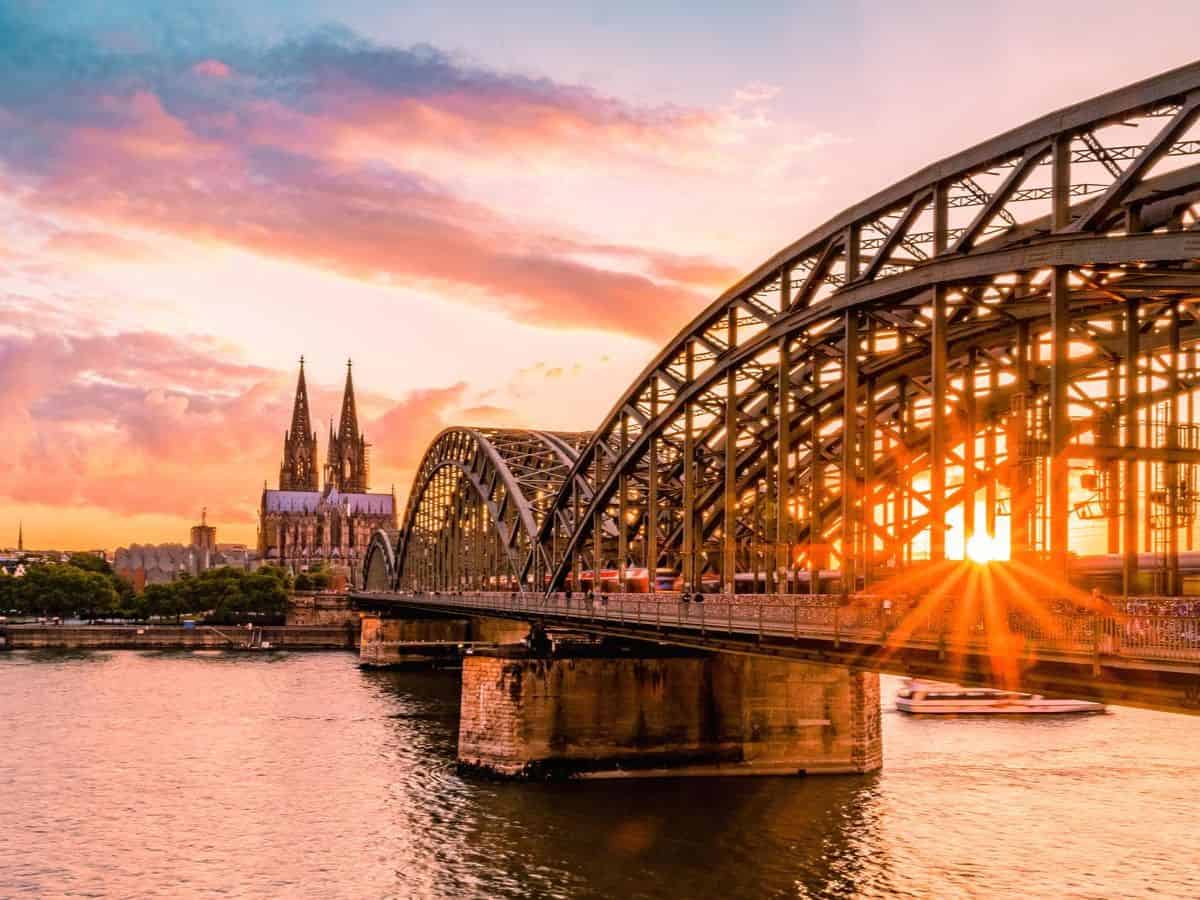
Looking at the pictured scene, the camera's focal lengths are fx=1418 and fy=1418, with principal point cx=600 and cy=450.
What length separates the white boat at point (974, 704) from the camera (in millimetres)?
79562

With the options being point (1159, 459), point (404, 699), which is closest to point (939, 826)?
point (1159, 459)

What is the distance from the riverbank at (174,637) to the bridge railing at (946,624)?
113647 millimetres

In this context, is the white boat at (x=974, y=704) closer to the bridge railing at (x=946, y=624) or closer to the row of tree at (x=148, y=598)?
the bridge railing at (x=946, y=624)

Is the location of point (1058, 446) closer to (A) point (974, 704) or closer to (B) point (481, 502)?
(A) point (974, 704)

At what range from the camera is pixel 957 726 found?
2906 inches

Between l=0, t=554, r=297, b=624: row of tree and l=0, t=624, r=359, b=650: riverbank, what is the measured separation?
1897 centimetres

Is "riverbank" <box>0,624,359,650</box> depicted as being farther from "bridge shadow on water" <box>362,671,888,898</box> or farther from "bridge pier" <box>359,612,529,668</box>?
"bridge shadow on water" <box>362,671,888,898</box>

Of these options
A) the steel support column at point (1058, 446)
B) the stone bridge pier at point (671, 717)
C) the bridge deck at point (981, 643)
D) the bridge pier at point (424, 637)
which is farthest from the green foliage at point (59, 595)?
the steel support column at point (1058, 446)

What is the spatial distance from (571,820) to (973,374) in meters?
19.7

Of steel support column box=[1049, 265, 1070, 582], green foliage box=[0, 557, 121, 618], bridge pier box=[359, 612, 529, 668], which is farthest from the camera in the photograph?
green foliage box=[0, 557, 121, 618]

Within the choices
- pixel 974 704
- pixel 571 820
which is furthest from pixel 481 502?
pixel 571 820

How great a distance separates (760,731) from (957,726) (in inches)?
869

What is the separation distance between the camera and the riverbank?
148 metres

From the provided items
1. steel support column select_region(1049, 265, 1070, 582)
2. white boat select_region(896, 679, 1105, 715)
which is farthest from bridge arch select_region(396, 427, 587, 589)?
steel support column select_region(1049, 265, 1070, 582)
